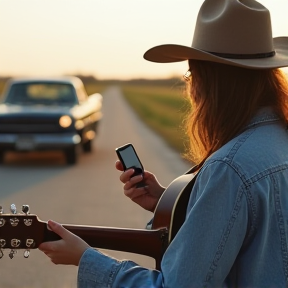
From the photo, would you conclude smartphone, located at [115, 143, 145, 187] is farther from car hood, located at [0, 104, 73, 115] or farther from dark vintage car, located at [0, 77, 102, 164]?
car hood, located at [0, 104, 73, 115]

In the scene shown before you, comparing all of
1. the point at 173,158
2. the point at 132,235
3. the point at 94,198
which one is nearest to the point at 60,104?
the point at 173,158

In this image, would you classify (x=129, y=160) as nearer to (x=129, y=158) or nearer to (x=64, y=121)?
(x=129, y=158)

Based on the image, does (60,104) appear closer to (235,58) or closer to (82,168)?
(82,168)

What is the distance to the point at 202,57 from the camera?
6.94 feet

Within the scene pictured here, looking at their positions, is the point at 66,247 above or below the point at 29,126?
above

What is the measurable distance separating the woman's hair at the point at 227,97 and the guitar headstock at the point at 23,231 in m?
0.54

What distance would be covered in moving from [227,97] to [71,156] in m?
11.8

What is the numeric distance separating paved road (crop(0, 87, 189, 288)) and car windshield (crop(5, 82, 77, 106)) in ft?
3.69

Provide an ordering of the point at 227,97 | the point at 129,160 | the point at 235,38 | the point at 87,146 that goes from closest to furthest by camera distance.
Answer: the point at 227,97, the point at 235,38, the point at 129,160, the point at 87,146

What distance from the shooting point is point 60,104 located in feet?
47.2

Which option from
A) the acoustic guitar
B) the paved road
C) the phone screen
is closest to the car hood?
the paved road

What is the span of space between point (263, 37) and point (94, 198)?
7.90 metres

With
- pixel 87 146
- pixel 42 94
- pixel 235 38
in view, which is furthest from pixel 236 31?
pixel 87 146

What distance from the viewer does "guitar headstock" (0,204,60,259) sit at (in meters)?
2.23
